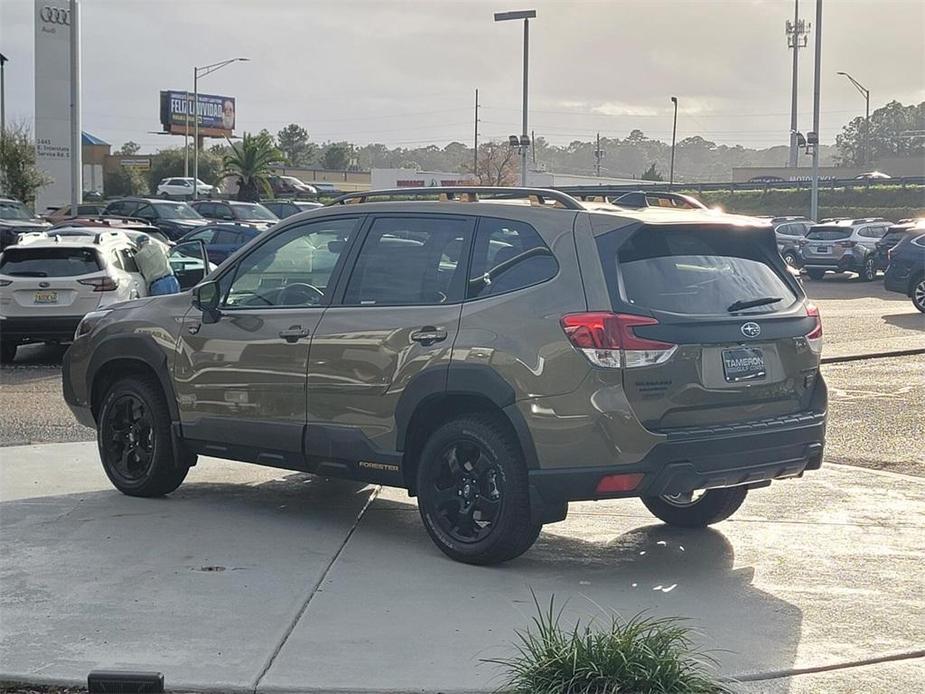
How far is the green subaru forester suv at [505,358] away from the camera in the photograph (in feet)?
19.9

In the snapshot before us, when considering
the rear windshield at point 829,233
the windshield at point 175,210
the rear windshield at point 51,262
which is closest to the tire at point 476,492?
the rear windshield at point 51,262

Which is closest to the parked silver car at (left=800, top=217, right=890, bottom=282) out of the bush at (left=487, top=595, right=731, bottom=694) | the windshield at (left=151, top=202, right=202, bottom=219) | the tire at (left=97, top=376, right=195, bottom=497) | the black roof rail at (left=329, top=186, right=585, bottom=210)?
the windshield at (left=151, top=202, right=202, bottom=219)

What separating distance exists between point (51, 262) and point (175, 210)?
22.6 metres

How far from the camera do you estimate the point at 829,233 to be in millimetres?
34875

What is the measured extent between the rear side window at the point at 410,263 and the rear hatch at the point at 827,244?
29025mm

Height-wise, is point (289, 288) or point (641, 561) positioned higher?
point (289, 288)

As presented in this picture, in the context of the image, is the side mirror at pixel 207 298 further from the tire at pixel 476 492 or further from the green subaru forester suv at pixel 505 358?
the tire at pixel 476 492

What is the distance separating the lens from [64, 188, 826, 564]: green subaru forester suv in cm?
608

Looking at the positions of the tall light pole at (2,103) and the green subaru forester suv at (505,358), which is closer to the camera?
the green subaru forester suv at (505,358)

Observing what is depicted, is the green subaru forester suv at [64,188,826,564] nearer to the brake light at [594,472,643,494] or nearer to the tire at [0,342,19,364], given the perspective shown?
the brake light at [594,472,643,494]

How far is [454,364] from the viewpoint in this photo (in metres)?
6.51

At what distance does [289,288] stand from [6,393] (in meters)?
7.08

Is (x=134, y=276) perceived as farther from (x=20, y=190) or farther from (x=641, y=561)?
(x=20, y=190)

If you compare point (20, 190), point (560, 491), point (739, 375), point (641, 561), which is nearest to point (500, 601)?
point (560, 491)
